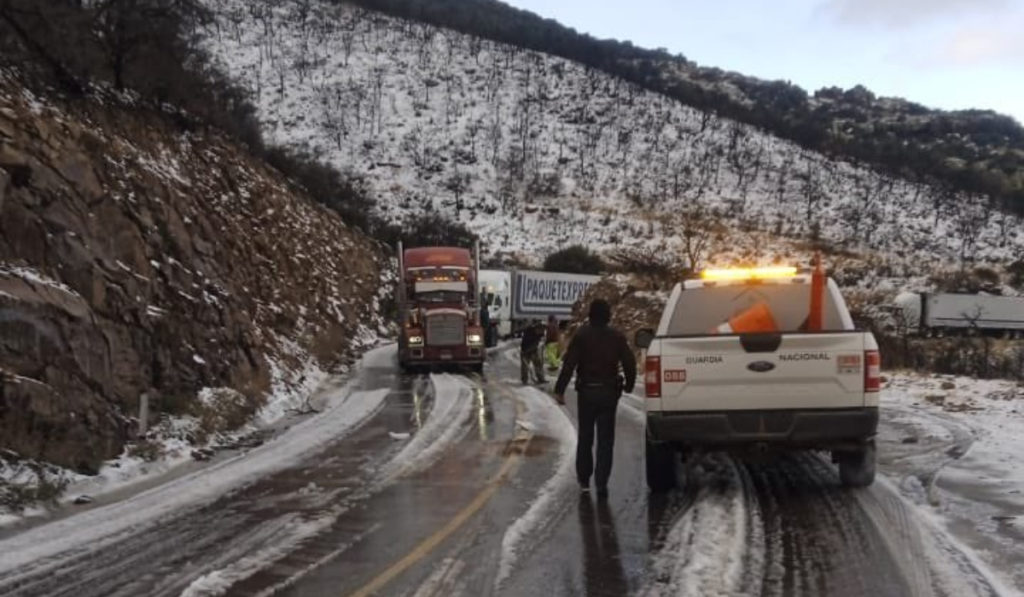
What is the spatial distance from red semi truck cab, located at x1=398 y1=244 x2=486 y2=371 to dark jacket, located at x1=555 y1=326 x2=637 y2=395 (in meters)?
17.3

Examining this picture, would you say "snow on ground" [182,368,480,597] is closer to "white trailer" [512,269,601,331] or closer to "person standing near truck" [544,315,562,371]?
"person standing near truck" [544,315,562,371]

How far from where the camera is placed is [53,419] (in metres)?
9.58

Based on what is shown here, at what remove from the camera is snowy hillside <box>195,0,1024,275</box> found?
75062mm

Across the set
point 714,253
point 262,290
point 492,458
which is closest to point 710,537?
point 492,458

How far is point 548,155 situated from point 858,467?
8162cm

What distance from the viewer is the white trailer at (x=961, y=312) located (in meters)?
41.1

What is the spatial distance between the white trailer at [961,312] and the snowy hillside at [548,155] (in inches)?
724

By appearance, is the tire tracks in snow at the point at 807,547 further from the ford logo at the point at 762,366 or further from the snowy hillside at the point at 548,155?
the snowy hillside at the point at 548,155

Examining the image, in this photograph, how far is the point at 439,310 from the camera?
26578 millimetres

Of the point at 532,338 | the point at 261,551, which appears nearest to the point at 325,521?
the point at 261,551

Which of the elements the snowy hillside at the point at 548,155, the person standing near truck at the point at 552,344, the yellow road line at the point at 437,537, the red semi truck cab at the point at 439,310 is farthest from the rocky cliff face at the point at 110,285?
the snowy hillside at the point at 548,155

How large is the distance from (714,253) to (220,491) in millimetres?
57334

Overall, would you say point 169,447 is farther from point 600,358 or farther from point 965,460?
point 965,460

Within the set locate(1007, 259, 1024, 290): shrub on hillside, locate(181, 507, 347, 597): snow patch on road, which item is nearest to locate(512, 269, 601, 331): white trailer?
locate(1007, 259, 1024, 290): shrub on hillside
